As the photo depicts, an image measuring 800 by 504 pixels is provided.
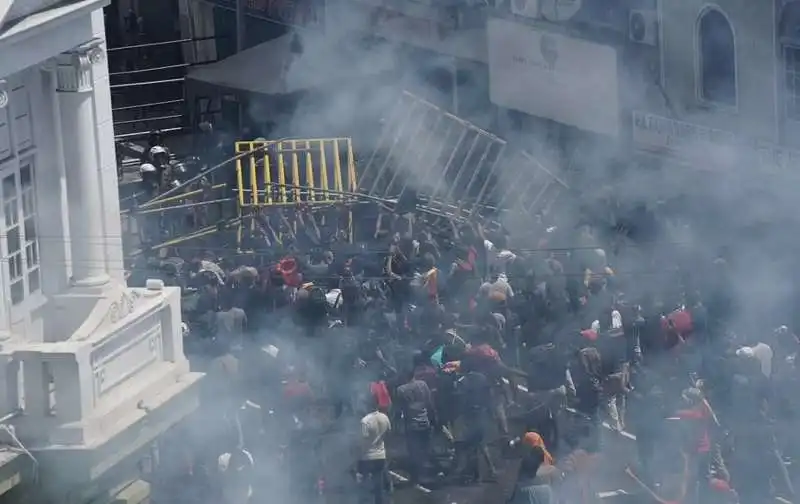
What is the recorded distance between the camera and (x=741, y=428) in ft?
35.8

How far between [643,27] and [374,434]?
237 inches

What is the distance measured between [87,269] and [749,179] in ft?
19.5

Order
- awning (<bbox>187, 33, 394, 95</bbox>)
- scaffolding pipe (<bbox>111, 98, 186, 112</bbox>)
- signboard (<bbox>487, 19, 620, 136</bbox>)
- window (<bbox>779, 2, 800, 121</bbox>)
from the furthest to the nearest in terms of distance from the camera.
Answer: scaffolding pipe (<bbox>111, 98, 186, 112</bbox>)
awning (<bbox>187, 33, 394, 95</bbox>)
signboard (<bbox>487, 19, 620, 136</bbox>)
window (<bbox>779, 2, 800, 121</bbox>)

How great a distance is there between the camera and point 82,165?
30.7 feet

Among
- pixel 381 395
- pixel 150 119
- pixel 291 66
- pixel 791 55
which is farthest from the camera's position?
pixel 150 119

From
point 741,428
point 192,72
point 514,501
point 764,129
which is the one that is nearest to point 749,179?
point 764,129

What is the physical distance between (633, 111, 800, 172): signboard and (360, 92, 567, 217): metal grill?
83 cm

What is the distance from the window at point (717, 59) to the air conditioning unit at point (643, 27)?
65 centimetres

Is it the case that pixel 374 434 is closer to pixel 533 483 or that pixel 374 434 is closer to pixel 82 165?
pixel 533 483

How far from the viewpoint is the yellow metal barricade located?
15.2 meters

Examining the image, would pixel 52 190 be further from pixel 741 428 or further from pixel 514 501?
pixel 741 428

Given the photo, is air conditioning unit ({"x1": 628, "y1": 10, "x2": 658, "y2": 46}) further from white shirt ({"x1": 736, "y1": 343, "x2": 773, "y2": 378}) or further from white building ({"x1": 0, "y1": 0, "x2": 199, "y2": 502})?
white building ({"x1": 0, "y1": 0, "x2": 199, "y2": 502})

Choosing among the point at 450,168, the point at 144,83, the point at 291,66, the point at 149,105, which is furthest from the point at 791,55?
the point at 149,105

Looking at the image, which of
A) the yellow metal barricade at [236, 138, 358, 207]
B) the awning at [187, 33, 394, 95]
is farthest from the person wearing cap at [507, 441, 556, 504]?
the awning at [187, 33, 394, 95]
